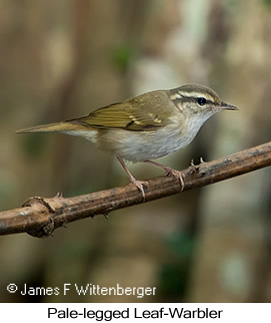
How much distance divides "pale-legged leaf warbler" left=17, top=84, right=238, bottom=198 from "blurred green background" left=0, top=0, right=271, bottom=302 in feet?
3.60

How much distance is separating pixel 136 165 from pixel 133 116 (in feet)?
6.55

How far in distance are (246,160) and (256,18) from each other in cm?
234

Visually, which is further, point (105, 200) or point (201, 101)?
point (201, 101)

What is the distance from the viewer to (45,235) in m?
2.90

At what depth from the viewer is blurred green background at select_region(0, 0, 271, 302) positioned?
5.32 metres

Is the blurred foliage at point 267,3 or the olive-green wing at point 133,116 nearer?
the olive-green wing at point 133,116

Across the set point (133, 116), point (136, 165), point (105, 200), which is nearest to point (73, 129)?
point (133, 116)

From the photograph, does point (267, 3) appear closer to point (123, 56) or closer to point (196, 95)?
point (196, 95)

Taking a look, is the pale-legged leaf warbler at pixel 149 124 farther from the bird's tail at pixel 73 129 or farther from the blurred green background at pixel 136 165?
the blurred green background at pixel 136 165

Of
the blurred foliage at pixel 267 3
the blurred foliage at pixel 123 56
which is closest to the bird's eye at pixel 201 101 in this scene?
the blurred foliage at pixel 267 3

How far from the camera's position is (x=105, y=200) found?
3129 millimetres

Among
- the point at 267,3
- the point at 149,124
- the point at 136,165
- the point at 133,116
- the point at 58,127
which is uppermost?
the point at 267,3

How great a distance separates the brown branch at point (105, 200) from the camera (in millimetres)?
2840
